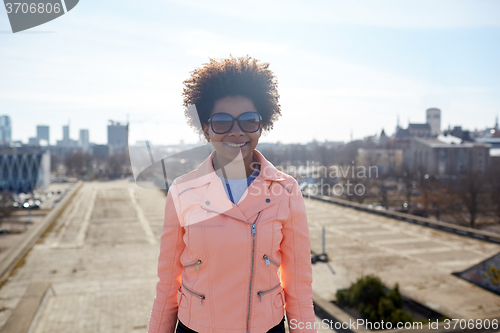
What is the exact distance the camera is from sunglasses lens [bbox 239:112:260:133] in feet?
5.41

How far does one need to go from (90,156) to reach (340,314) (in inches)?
3266

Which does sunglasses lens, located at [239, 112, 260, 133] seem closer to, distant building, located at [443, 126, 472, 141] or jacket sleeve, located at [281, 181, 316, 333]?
jacket sleeve, located at [281, 181, 316, 333]

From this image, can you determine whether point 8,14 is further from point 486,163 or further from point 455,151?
point 486,163

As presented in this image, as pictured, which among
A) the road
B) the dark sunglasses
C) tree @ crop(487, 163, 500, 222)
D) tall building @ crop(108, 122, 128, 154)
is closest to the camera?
the dark sunglasses

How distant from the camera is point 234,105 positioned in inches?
66.1

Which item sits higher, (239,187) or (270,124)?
(270,124)

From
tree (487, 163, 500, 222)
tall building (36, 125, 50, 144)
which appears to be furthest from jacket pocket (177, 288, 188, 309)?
tall building (36, 125, 50, 144)

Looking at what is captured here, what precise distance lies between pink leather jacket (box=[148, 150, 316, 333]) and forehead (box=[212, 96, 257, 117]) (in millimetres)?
310

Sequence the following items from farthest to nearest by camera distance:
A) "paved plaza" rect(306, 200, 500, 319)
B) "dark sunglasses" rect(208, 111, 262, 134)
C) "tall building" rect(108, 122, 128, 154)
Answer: "paved plaza" rect(306, 200, 500, 319), "tall building" rect(108, 122, 128, 154), "dark sunglasses" rect(208, 111, 262, 134)

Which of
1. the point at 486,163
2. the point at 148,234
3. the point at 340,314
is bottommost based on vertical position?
the point at 148,234

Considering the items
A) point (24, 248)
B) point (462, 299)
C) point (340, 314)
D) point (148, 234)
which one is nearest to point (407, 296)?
point (462, 299)

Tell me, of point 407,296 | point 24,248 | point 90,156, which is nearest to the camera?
point 407,296

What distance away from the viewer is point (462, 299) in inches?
375

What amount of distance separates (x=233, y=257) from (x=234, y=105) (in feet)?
2.34
